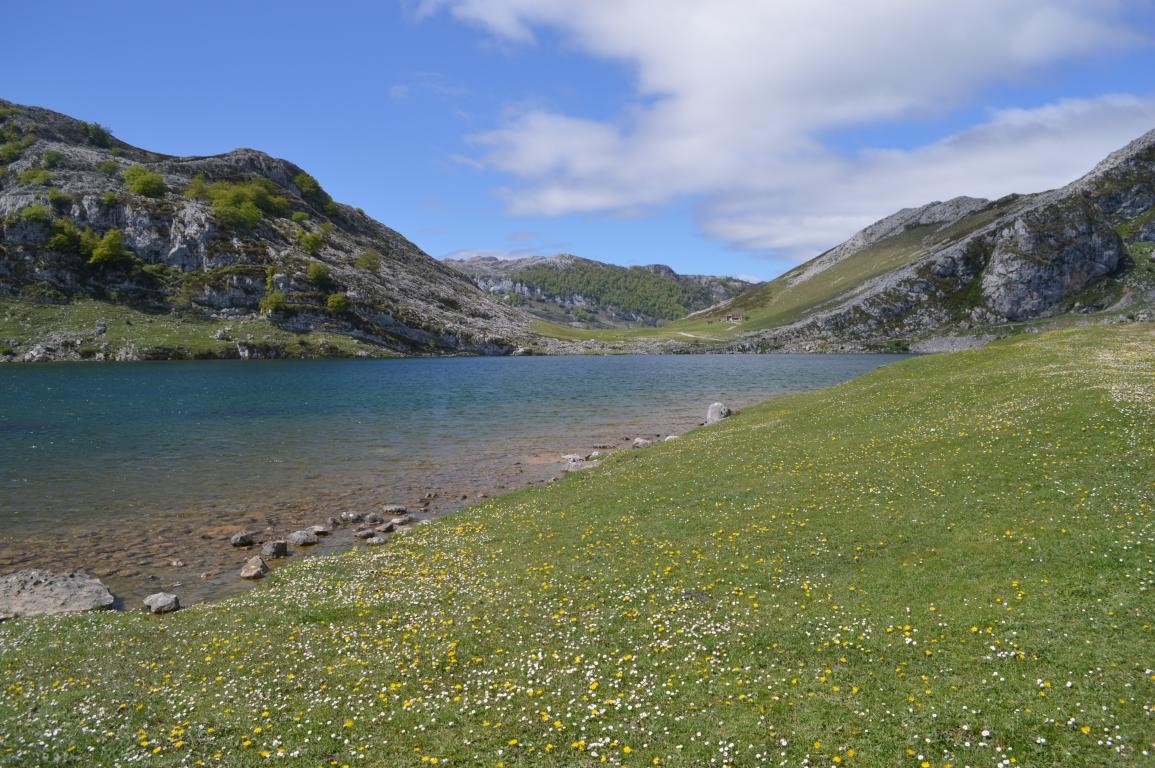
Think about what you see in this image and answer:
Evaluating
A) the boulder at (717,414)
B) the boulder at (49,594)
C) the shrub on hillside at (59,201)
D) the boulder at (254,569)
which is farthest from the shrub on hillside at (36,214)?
the boulder at (717,414)

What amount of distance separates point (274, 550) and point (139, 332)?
578 ft

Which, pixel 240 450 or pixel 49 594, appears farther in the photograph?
pixel 240 450

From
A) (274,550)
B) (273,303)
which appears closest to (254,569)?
(274,550)

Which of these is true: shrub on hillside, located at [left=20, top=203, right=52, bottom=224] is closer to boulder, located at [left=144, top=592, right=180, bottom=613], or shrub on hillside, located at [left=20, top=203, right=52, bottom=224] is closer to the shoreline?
the shoreline

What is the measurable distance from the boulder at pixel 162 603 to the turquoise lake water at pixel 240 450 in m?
2.13

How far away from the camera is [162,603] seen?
79.3 ft

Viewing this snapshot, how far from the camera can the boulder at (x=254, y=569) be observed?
28.2 metres

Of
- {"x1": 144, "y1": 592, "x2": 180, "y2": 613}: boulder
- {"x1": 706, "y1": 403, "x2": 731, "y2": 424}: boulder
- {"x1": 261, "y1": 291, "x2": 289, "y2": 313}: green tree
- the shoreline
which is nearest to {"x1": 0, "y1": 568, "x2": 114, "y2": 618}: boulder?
the shoreline

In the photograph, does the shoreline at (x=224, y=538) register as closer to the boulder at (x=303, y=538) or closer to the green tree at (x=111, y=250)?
the boulder at (x=303, y=538)

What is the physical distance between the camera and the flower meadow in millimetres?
12922

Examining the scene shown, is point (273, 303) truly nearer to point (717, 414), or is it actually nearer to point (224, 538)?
point (717, 414)

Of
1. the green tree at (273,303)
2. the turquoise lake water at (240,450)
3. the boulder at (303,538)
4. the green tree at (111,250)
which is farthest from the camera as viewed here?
the green tree at (273,303)

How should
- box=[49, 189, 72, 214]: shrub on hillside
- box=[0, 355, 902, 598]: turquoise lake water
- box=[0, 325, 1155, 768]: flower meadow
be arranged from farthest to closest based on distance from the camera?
box=[49, 189, 72, 214]: shrub on hillside → box=[0, 355, 902, 598]: turquoise lake water → box=[0, 325, 1155, 768]: flower meadow

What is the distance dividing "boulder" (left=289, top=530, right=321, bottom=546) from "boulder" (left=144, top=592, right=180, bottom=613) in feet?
27.3
